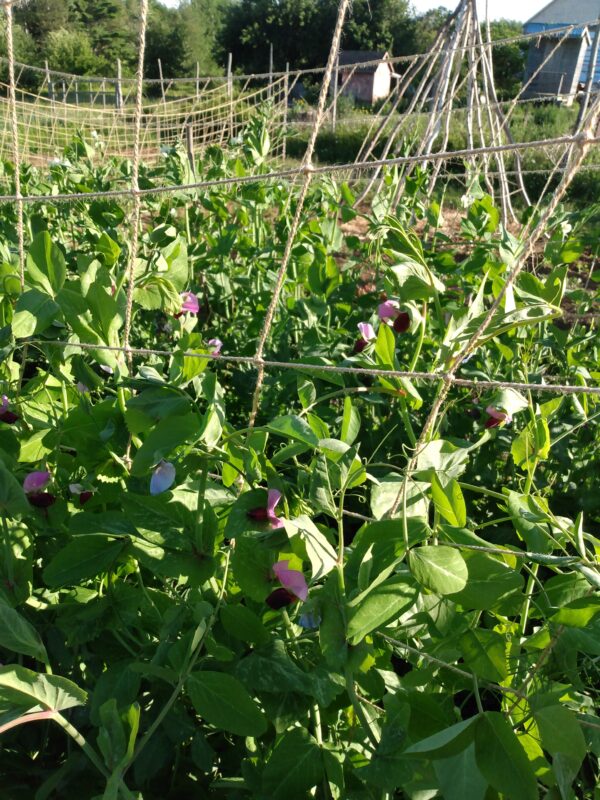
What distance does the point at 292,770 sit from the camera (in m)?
0.67

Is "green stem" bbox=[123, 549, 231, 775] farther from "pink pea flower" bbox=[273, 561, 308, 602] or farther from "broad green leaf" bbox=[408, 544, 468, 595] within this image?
"broad green leaf" bbox=[408, 544, 468, 595]

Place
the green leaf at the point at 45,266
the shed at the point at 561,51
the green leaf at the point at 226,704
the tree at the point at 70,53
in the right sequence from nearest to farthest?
1. the green leaf at the point at 226,704
2. the green leaf at the point at 45,266
3. the shed at the point at 561,51
4. the tree at the point at 70,53

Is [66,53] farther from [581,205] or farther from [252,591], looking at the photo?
[252,591]

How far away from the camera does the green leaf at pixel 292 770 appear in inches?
26.0

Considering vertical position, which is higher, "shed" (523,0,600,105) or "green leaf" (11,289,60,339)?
"shed" (523,0,600,105)

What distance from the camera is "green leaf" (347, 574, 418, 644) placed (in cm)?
57

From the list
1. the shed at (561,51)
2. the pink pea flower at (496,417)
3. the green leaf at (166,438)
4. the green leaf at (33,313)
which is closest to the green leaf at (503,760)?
the green leaf at (166,438)

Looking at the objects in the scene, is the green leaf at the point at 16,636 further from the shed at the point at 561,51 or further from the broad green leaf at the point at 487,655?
the shed at the point at 561,51

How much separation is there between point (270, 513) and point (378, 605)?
5.8 inches

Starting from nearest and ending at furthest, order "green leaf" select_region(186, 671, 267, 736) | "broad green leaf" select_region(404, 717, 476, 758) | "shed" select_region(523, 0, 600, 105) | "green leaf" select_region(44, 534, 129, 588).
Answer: "broad green leaf" select_region(404, 717, 476, 758) → "green leaf" select_region(186, 671, 267, 736) → "green leaf" select_region(44, 534, 129, 588) → "shed" select_region(523, 0, 600, 105)

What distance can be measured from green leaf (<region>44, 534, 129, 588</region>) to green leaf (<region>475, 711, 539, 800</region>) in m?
0.42

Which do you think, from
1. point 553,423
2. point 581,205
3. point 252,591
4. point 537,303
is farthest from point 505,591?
point 581,205

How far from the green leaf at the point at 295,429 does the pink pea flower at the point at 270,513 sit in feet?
0.19

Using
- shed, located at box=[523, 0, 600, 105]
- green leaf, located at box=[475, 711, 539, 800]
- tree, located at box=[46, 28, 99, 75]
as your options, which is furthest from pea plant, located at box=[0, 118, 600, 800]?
tree, located at box=[46, 28, 99, 75]
